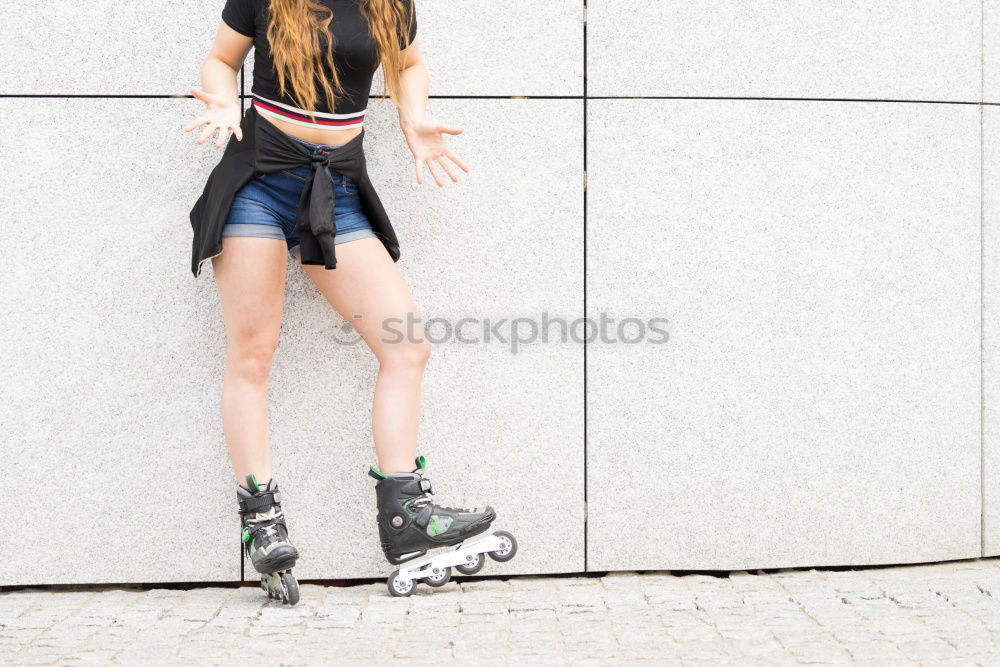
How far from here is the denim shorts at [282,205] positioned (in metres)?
3.13

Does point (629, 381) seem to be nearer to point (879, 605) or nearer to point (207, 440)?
point (879, 605)

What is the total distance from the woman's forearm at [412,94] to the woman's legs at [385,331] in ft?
1.51

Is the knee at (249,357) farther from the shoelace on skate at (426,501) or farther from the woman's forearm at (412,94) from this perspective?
the woman's forearm at (412,94)

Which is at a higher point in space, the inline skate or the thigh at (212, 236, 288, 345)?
the thigh at (212, 236, 288, 345)

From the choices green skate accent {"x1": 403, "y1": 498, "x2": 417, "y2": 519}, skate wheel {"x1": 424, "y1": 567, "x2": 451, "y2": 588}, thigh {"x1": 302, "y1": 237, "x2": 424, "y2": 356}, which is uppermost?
thigh {"x1": 302, "y1": 237, "x2": 424, "y2": 356}

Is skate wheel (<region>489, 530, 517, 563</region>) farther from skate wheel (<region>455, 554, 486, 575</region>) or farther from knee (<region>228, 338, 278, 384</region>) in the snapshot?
knee (<region>228, 338, 278, 384</region>)

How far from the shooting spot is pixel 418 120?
3.24m

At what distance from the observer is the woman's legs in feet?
10.6

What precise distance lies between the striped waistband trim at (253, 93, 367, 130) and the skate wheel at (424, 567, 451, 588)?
1631 millimetres

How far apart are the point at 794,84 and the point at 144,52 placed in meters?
2.52

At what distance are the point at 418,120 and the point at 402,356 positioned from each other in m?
0.84

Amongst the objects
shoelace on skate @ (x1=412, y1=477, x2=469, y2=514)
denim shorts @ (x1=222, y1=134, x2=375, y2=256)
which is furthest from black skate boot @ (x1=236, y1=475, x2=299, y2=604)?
denim shorts @ (x1=222, y1=134, x2=375, y2=256)

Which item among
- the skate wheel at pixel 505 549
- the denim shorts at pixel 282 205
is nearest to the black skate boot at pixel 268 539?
the skate wheel at pixel 505 549

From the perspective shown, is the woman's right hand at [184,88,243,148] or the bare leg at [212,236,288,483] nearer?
the woman's right hand at [184,88,243,148]
